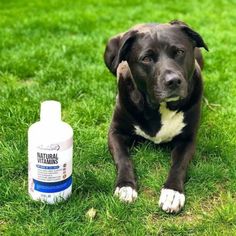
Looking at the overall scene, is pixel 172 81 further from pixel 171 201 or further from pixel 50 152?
pixel 50 152

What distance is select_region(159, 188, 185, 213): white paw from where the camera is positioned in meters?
3.06

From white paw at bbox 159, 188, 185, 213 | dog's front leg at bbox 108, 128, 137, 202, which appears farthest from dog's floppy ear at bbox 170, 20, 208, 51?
white paw at bbox 159, 188, 185, 213

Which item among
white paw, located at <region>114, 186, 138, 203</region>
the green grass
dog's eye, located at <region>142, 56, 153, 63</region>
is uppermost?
dog's eye, located at <region>142, 56, 153, 63</region>

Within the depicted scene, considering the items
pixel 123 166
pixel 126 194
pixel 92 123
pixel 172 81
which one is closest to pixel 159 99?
pixel 172 81

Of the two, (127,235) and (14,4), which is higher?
(127,235)

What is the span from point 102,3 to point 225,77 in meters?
3.01

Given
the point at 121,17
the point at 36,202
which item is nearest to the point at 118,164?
the point at 36,202

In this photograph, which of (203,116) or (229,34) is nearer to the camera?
(203,116)

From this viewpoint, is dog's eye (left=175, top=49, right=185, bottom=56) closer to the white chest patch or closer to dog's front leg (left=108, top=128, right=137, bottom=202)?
the white chest patch

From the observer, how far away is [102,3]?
7.47 m

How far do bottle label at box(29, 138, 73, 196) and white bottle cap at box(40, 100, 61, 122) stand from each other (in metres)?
0.13

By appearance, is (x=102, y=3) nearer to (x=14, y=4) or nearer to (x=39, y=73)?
(x=14, y=4)

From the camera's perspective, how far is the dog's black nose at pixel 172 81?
312 cm

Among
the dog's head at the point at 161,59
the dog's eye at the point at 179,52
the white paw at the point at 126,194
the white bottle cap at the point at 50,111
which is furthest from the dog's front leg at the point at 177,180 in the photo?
the white bottle cap at the point at 50,111
